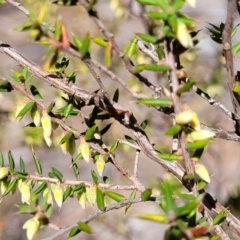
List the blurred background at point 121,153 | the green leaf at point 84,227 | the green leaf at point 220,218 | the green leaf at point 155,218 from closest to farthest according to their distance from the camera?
the green leaf at point 155,218 → the green leaf at point 84,227 → the green leaf at point 220,218 → the blurred background at point 121,153

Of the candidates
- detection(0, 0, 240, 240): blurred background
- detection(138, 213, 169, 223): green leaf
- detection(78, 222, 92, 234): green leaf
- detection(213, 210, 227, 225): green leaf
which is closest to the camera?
detection(138, 213, 169, 223): green leaf

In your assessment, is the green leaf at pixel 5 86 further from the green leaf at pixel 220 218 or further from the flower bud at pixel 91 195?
the green leaf at pixel 220 218

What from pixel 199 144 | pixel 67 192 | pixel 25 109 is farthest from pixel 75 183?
pixel 199 144

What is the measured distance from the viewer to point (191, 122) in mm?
429

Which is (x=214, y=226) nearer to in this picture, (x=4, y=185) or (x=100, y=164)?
(x=100, y=164)

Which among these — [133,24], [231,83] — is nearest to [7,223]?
[133,24]

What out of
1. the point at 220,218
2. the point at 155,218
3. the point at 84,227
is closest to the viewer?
the point at 155,218

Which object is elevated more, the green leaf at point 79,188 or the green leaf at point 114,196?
the green leaf at point 114,196

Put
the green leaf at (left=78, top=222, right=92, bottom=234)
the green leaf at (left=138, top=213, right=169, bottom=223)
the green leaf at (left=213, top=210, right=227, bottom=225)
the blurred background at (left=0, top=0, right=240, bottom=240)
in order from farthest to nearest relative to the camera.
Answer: the blurred background at (left=0, top=0, right=240, bottom=240) → the green leaf at (left=213, top=210, right=227, bottom=225) → the green leaf at (left=78, top=222, right=92, bottom=234) → the green leaf at (left=138, top=213, right=169, bottom=223)

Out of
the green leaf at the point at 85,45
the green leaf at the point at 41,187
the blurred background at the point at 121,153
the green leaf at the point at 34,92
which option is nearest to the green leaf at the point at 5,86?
the green leaf at the point at 34,92

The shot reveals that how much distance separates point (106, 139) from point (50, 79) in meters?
1.34

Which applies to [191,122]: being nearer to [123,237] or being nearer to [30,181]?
[30,181]

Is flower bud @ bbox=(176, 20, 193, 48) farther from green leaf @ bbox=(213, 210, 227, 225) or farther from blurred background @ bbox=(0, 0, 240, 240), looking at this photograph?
blurred background @ bbox=(0, 0, 240, 240)

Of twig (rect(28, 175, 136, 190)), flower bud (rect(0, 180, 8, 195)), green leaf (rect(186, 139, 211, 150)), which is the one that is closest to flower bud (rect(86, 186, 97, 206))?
twig (rect(28, 175, 136, 190))
